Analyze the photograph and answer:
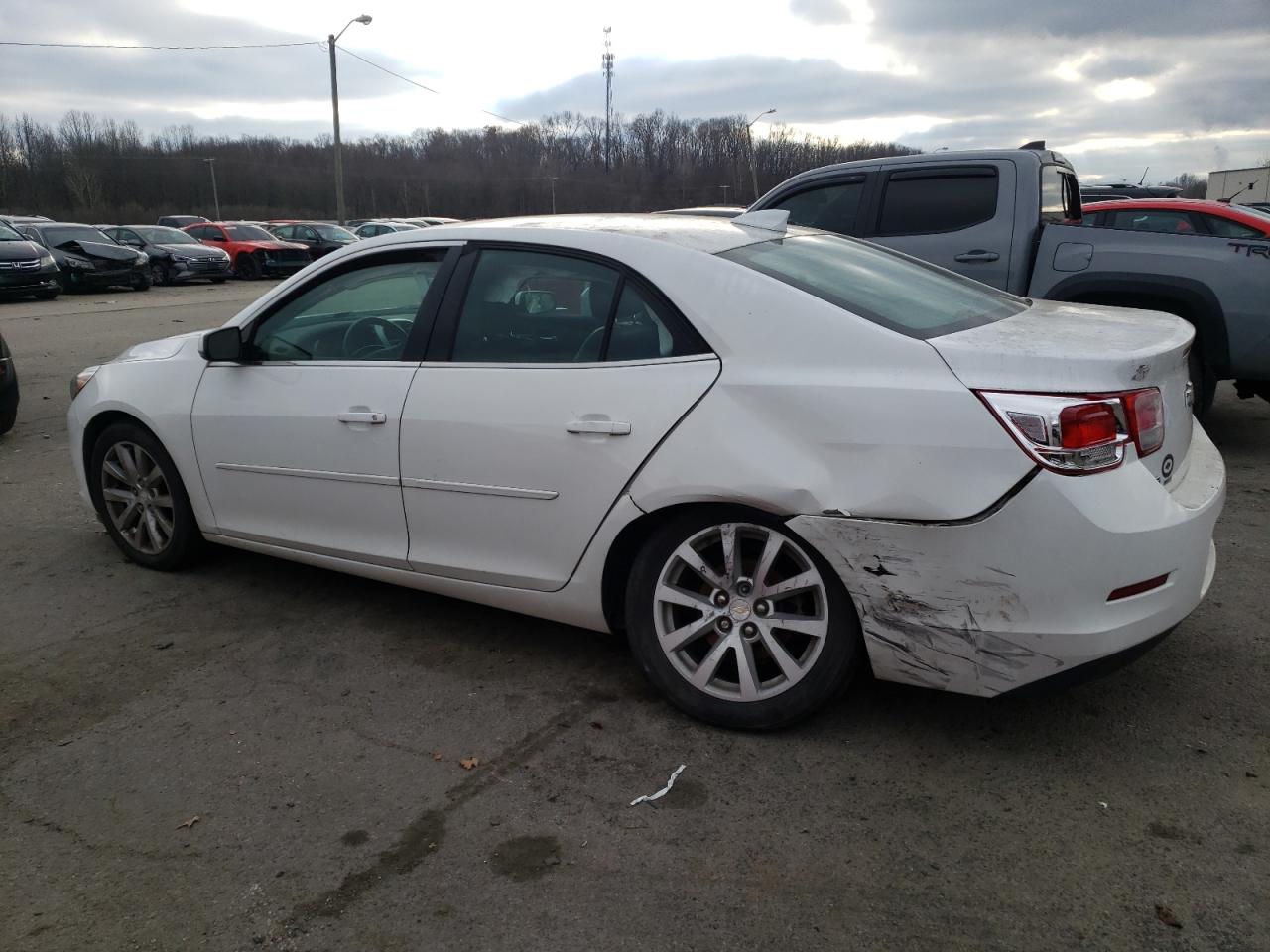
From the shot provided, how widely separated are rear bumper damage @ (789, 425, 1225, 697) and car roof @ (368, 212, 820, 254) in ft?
3.85

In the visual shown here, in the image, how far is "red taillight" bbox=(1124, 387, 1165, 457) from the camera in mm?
2789

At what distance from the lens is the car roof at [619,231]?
138 inches

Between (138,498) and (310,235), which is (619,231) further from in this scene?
(310,235)

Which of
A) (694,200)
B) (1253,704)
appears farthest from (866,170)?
(694,200)

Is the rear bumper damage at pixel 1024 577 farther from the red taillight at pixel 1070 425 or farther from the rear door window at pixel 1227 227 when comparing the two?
the rear door window at pixel 1227 227

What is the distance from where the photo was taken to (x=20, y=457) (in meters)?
7.26

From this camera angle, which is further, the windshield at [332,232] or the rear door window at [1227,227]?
the windshield at [332,232]

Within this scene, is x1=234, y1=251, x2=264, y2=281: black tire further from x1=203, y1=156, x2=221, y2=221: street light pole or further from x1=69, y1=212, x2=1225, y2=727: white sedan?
x1=203, y1=156, x2=221, y2=221: street light pole

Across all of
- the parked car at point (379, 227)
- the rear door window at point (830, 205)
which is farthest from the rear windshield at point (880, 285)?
the parked car at point (379, 227)

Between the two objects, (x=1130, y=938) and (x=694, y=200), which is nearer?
(x=1130, y=938)

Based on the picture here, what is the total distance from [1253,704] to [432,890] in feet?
8.67

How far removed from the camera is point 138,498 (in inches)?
187

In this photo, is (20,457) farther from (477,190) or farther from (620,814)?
(477,190)

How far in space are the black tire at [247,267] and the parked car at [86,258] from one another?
18.4 ft
